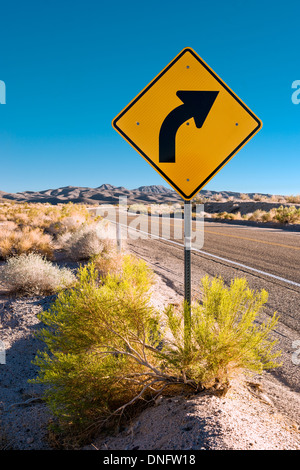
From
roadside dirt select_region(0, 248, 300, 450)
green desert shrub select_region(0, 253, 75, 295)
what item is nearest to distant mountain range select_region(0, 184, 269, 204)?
green desert shrub select_region(0, 253, 75, 295)

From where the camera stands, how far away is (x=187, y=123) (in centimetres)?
282

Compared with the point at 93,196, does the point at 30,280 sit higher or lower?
lower

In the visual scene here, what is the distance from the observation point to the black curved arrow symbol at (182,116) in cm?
282

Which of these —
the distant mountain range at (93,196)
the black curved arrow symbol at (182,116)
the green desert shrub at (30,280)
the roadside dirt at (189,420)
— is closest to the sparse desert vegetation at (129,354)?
the roadside dirt at (189,420)

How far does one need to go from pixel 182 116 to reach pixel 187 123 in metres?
0.08

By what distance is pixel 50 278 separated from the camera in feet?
20.8

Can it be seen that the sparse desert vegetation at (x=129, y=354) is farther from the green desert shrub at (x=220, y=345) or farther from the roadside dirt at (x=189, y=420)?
the roadside dirt at (x=189, y=420)

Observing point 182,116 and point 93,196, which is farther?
point 93,196

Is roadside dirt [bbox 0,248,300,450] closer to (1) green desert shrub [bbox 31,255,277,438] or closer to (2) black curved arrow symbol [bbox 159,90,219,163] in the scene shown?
(1) green desert shrub [bbox 31,255,277,438]

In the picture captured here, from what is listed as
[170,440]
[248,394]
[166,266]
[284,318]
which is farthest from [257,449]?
[166,266]

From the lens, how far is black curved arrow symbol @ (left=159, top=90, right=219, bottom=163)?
282cm

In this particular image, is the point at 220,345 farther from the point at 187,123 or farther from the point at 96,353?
the point at 187,123

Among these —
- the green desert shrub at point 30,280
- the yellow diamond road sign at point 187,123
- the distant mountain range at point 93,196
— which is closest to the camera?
the yellow diamond road sign at point 187,123

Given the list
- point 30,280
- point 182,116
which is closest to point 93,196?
point 30,280
